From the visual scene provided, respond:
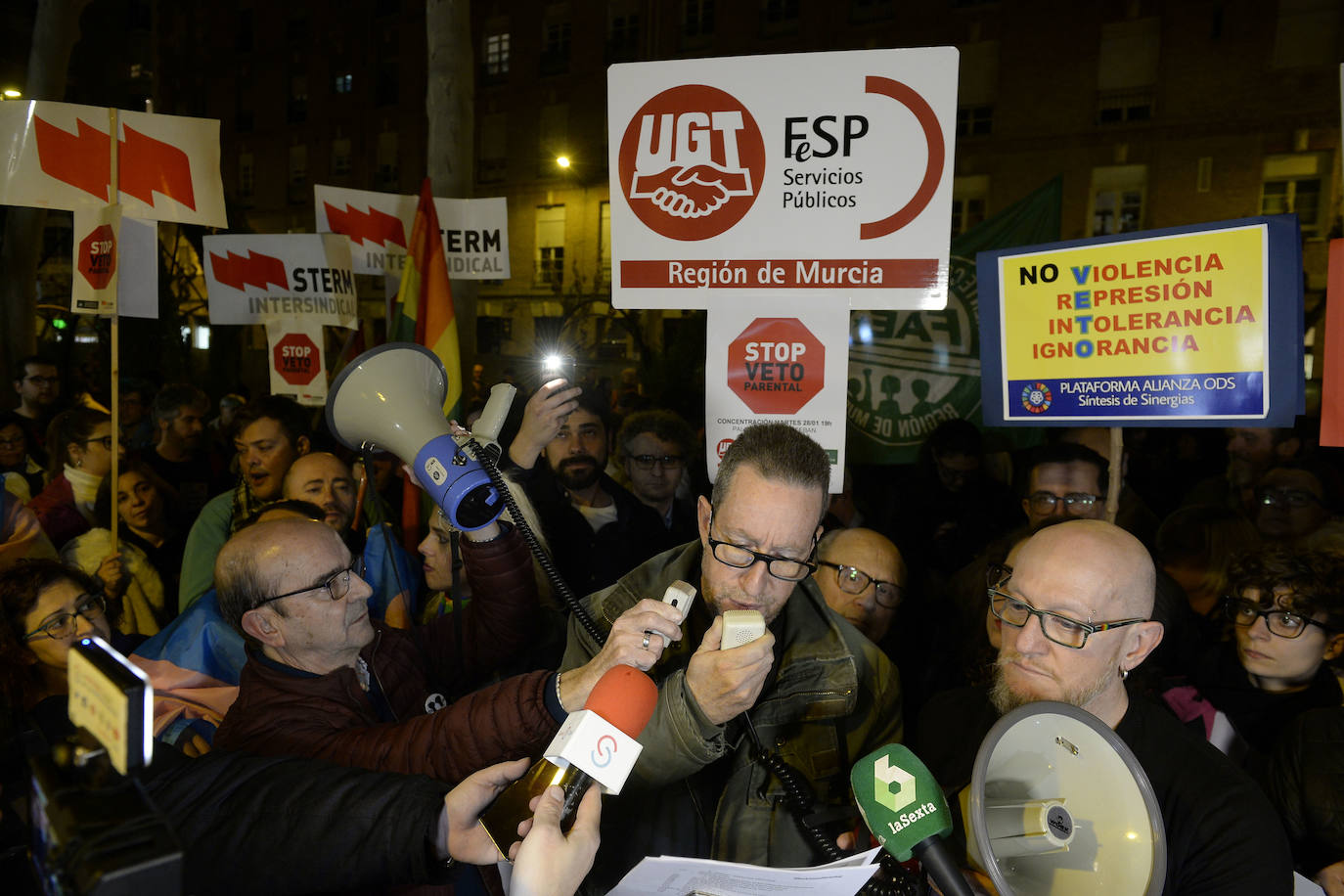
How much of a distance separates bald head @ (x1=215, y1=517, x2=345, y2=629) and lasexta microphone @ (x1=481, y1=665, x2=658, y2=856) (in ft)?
3.54

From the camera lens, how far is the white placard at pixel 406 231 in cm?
583

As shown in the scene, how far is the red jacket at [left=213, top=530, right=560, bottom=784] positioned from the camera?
170cm

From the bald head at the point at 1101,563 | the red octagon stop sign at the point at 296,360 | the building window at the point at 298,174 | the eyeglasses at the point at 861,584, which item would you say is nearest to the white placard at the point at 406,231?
the red octagon stop sign at the point at 296,360

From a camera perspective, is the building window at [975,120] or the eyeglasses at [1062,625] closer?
the eyeglasses at [1062,625]

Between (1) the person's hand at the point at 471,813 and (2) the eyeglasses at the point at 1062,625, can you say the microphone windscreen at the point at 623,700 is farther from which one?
(2) the eyeglasses at the point at 1062,625

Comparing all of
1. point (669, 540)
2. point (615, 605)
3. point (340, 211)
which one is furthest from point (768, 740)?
point (340, 211)

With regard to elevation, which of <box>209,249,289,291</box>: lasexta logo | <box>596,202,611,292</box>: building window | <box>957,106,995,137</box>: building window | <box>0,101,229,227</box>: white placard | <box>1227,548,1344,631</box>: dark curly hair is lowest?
<box>1227,548,1344,631</box>: dark curly hair

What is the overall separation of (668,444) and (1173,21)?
22.3 meters

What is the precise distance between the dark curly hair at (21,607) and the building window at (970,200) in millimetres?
22957

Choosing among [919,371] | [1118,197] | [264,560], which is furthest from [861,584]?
[1118,197]

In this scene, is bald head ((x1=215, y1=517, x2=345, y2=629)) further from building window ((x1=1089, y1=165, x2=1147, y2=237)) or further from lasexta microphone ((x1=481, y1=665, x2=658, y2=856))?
building window ((x1=1089, y1=165, x2=1147, y2=237))

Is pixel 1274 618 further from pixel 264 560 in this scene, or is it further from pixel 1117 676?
pixel 264 560

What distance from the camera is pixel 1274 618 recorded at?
2.51m

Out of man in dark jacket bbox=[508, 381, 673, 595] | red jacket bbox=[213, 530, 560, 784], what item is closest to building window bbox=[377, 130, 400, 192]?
man in dark jacket bbox=[508, 381, 673, 595]
